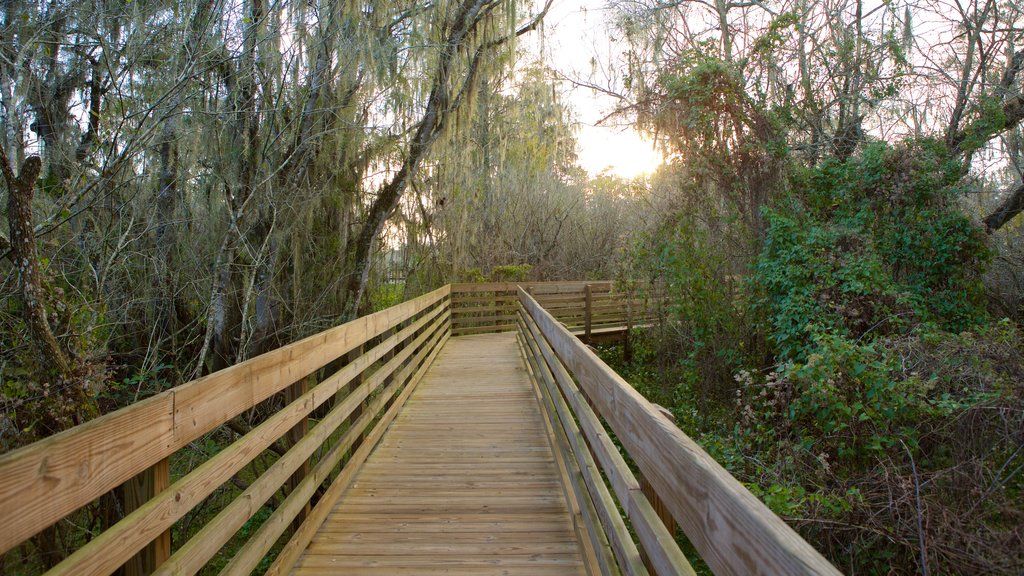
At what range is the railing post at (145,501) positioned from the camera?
1.60 m

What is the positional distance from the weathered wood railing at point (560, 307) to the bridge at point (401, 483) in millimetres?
7014

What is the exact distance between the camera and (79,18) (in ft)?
18.1

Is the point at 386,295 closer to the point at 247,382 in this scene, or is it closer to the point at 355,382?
the point at 355,382

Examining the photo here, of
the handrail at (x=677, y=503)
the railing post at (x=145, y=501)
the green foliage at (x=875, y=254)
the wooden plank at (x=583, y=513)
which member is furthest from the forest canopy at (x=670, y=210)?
the railing post at (x=145, y=501)

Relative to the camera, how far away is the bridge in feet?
4.07

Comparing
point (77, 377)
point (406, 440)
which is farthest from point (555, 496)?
point (77, 377)

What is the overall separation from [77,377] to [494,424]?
3119 millimetres

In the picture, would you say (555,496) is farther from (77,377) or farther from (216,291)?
(216,291)

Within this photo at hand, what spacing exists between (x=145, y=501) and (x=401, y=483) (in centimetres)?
238

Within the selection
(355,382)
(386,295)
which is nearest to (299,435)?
(355,382)

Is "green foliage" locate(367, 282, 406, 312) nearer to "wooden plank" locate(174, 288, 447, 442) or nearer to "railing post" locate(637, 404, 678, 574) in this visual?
"wooden plank" locate(174, 288, 447, 442)

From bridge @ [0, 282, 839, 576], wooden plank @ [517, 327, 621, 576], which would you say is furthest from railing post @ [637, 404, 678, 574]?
wooden plank @ [517, 327, 621, 576]

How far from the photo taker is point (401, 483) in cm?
389

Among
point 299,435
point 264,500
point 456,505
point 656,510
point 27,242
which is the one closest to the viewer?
point 656,510
